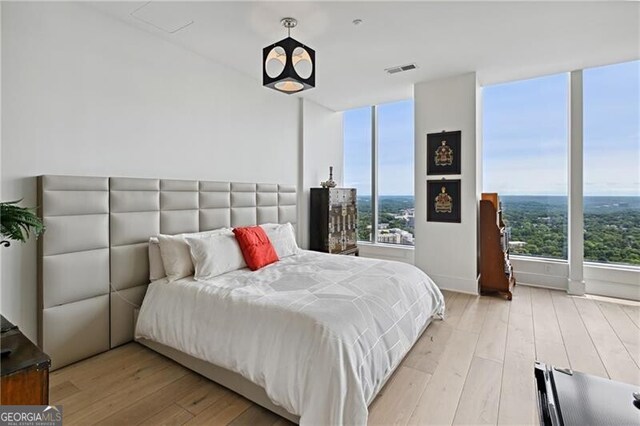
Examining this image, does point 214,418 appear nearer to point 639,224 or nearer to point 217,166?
point 217,166

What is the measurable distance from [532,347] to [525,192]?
2733 millimetres

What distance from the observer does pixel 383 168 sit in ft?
18.8

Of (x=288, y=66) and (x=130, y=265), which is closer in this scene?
(x=288, y=66)

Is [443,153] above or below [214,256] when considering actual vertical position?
above

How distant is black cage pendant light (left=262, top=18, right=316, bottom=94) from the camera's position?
238cm

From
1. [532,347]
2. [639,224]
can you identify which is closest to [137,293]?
[532,347]

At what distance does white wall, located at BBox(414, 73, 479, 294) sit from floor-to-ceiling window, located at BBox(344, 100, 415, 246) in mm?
813

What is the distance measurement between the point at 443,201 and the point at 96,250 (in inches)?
159

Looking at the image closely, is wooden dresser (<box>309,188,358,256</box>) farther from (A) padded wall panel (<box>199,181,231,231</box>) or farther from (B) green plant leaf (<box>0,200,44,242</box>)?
(B) green plant leaf (<box>0,200,44,242</box>)

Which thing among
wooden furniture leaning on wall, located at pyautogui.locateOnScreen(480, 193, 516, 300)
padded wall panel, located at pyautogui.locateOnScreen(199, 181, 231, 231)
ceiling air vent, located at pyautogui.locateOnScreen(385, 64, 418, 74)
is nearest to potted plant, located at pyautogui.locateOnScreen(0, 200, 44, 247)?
padded wall panel, located at pyautogui.locateOnScreen(199, 181, 231, 231)

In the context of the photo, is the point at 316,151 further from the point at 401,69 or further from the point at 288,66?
the point at 288,66

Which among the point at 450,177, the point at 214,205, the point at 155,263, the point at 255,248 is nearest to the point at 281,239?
the point at 255,248

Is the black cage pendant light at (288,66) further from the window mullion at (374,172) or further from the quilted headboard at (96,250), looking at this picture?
the window mullion at (374,172)

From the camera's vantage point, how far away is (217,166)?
3.67 meters
